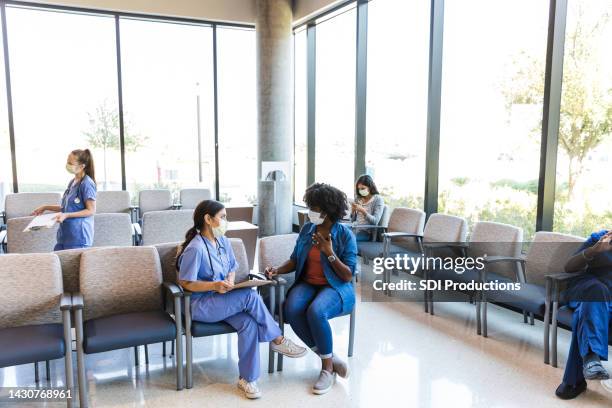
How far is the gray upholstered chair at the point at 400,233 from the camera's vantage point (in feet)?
15.9

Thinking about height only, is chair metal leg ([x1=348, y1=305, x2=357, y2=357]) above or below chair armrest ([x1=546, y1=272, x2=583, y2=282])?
below

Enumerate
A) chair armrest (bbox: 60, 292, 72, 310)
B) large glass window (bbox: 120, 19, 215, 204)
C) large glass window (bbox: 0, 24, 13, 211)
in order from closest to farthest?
chair armrest (bbox: 60, 292, 72, 310) < large glass window (bbox: 0, 24, 13, 211) < large glass window (bbox: 120, 19, 215, 204)

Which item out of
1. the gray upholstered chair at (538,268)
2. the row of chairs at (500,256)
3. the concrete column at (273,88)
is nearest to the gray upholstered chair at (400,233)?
the row of chairs at (500,256)

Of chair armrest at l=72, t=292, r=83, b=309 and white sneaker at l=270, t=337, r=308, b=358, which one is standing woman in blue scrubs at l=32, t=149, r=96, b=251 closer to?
chair armrest at l=72, t=292, r=83, b=309

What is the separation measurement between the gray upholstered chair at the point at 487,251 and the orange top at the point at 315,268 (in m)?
1.33

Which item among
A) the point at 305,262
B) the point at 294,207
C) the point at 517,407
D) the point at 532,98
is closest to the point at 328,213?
the point at 305,262

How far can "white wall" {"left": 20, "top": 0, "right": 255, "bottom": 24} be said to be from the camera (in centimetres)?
701

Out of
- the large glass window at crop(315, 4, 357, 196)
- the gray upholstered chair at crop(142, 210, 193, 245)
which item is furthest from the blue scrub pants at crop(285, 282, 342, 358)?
the large glass window at crop(315, 4, 357, 196)

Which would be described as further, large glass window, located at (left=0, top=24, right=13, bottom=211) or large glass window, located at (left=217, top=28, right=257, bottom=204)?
large glass window, located at (left=217, top=28, right=257, bottom=204)

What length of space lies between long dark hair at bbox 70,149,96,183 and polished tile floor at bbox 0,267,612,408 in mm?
1504

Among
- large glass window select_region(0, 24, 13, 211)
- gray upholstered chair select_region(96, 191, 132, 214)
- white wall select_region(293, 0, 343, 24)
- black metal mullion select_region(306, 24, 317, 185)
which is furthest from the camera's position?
black metal mullion select_region(306, 24, 317, 185)

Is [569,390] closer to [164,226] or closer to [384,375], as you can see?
[384,375]

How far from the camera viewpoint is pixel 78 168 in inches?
157

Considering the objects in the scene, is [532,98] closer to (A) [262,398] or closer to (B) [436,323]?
(B) [436,323]
